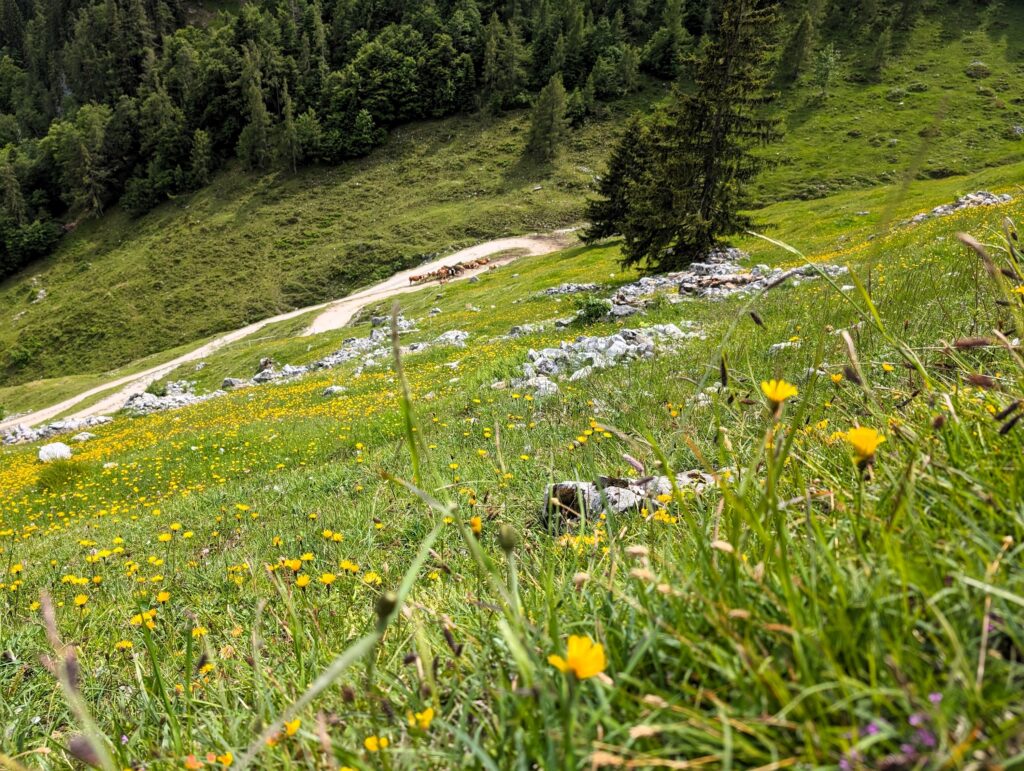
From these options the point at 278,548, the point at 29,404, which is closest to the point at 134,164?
the point at 29,404

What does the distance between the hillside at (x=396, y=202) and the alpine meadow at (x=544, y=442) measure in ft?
1.98

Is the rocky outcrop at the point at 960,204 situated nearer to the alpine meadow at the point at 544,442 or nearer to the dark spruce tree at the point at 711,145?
the alpine meadow at the point at 544,442

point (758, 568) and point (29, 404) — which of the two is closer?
point (758, 568)

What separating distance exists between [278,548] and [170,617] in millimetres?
1173

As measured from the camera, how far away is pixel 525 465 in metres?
4.64

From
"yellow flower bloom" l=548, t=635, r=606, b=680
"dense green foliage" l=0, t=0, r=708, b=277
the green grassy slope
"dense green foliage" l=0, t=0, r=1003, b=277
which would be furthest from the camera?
"dense green foliage" l=0, t=0, r=708, b=277

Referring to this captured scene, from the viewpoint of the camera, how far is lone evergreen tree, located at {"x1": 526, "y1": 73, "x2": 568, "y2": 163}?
7388 cm

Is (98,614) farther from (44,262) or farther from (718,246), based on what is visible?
(44,262)

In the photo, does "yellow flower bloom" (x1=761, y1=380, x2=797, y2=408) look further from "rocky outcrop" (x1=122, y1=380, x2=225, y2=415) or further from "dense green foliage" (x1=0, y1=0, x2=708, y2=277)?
"dense green foliage" (x1=0, y1=0, x2=708, y2=277)


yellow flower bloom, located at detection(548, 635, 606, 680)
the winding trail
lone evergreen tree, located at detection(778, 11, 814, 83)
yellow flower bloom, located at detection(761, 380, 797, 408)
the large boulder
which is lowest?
the winding trail

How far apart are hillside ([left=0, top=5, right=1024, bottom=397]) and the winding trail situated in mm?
3039

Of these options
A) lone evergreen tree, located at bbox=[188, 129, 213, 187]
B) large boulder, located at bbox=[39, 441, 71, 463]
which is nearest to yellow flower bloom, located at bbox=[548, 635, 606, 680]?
large boulder, located at bbox=[39, 441, 71, 463]

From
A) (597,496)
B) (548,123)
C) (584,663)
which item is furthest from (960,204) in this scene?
(548,123)

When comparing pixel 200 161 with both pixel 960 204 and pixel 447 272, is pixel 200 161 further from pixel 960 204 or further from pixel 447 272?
pixel 960 204
